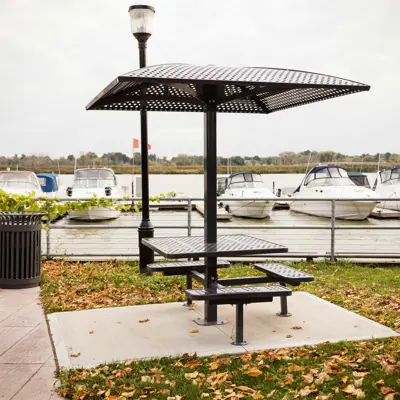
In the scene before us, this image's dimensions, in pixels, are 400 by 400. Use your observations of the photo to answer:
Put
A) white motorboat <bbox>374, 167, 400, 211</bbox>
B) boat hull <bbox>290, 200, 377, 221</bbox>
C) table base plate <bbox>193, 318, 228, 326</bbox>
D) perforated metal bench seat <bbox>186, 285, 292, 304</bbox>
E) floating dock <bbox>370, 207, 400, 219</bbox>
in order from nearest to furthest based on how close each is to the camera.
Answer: perforated metal bench seat <bbox>186, 285, 292, 304</bbox> → table base plate <bbox>193, 318, 228, 326</bbox> → boat hull <bbox>290, 200, 377, 221</bbox> → floating dock <bbox>370, 207, 400, 219</bbox> → white motorboat <bbox>374, 167, 400, 211</bbox>

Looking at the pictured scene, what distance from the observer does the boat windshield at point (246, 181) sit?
103 feet

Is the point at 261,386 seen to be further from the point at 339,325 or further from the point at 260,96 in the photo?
the point at 260,96

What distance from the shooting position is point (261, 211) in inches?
1121

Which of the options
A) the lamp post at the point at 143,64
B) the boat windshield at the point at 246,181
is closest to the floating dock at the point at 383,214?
the boat windshield at the point at 246,181

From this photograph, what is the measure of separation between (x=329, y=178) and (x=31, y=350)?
26.2m

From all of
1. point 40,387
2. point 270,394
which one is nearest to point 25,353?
point 40,387

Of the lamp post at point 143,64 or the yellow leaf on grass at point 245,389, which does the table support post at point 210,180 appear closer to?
the yellow leaf on grass at point 245,389

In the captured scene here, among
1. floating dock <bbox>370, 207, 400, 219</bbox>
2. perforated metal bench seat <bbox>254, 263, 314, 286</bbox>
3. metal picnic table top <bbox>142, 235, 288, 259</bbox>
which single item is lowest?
floating dock <bbox>370, 207, 400, 219</bbox>

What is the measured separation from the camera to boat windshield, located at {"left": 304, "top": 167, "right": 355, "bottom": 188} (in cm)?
Result: 2986

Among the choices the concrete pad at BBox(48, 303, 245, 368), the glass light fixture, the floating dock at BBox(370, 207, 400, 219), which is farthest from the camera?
the floating dock at BBox(370, 207, 400, 219)

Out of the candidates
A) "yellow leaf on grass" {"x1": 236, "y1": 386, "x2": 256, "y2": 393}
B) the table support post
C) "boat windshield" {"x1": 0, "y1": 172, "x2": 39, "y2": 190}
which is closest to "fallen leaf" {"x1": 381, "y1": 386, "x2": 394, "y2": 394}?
"yellow leaf on grass" {"x1": 236, "y1": 386, "x2": 256, "y2": 393}

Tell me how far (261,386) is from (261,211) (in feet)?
79.3

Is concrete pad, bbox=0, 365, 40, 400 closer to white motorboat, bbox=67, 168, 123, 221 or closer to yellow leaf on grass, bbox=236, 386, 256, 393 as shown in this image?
yellow leaf on grass, bbox=236, 386, 256, 393

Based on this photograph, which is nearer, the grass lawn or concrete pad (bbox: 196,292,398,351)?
the grass lawn
